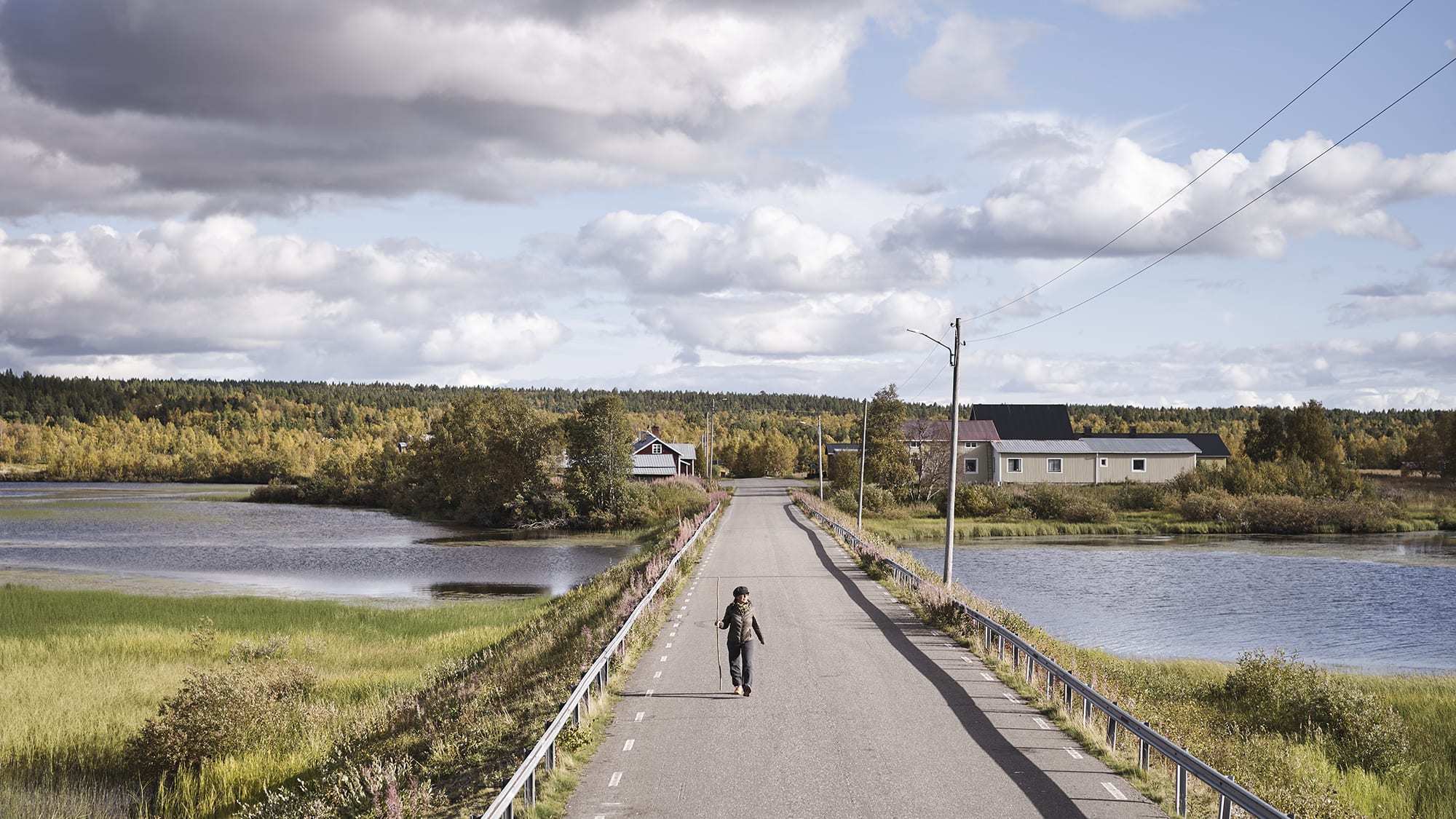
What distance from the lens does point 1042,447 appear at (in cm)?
9156

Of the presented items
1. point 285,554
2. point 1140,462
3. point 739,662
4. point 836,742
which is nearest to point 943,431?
point 1140,462

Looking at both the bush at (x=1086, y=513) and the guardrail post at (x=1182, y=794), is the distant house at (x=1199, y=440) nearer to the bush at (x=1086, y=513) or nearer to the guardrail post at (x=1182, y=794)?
the bush at (x=1086, y=513)

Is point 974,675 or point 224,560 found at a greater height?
point 974,675

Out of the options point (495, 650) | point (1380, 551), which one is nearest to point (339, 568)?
point (495, 650)

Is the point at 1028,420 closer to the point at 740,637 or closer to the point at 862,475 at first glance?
the point at 862,475

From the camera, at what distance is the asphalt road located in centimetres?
960

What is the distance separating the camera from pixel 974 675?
16.1 metres

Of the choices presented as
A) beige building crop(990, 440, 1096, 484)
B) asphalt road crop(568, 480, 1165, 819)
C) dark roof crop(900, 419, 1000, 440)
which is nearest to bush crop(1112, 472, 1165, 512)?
beige building crop(990, 440, 1096, 484)

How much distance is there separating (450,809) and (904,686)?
7772 millimetres

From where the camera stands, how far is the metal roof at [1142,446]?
300 feet

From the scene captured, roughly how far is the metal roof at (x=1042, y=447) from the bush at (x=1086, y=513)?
15.7 m

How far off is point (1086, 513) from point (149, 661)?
63580 mm

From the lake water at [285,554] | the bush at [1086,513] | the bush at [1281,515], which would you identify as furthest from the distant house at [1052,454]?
the lake water at [285,554]

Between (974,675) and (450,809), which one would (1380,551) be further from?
(450,809)
